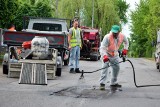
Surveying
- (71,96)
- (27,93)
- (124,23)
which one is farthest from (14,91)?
(124,23)

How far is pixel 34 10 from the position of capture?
119ft

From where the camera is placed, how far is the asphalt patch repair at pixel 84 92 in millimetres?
9852

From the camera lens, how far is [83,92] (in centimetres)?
1049

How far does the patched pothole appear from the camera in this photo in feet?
32.4

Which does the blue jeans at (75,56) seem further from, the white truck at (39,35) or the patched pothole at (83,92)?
the patched pothole at (83,92)

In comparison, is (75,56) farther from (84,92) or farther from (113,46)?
(84,92)

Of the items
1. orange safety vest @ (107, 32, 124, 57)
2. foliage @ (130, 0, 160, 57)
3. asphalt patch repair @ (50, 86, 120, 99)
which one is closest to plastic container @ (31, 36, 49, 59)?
asphalt patch repair @ (50, 86, 120, 99)

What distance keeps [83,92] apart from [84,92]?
2 cm

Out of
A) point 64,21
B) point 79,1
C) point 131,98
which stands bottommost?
point 131,98

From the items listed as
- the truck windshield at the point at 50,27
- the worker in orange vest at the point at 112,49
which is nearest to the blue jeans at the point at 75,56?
the truck windshield at the point at 50,27

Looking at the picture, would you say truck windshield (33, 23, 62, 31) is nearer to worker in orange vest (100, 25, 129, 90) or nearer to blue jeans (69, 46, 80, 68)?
blue jeans (69, 46, 80, 68)

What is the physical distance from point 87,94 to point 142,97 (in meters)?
1.21

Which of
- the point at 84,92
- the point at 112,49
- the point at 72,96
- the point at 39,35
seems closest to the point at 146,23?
the point at 39,35

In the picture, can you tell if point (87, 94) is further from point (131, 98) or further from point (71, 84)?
point (71, 84)
